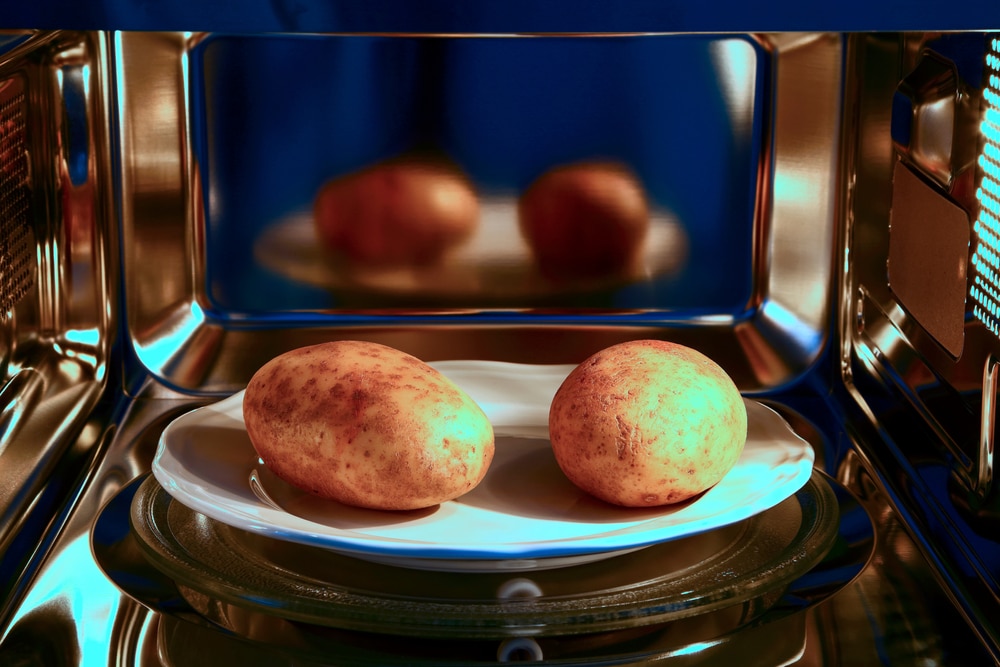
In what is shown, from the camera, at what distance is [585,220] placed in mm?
965

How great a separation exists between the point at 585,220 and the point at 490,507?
0.35 meters

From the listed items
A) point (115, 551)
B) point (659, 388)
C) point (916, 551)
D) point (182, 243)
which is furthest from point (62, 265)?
point (916, 551)

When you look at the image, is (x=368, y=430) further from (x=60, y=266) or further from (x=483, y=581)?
(x=60, y=266)

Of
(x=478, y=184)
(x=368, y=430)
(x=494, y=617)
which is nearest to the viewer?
(x=494, y=617)

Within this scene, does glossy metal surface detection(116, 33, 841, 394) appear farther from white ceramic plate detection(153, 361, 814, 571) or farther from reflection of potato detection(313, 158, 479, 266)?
white ceramic plate detection(153, 361, 814, 571)

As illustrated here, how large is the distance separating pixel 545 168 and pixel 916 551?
43 cm

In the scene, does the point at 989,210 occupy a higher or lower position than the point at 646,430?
higher

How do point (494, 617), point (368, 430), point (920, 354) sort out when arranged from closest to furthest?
Answer: 1. point (494, 617)
2. point (368, 430)
3. point (920, 354)

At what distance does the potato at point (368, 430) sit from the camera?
0.66 m

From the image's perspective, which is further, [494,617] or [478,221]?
[478,221]

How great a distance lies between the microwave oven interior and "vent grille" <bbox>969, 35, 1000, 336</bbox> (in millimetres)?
34

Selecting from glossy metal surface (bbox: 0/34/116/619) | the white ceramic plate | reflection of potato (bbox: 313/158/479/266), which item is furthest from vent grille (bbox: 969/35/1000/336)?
glossy metal surface (bbox: 0/34/116/619)

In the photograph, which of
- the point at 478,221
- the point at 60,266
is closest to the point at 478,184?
the point at 478,221

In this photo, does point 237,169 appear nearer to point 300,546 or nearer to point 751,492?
point 300,546
